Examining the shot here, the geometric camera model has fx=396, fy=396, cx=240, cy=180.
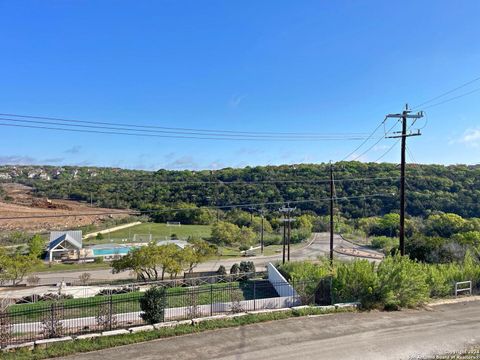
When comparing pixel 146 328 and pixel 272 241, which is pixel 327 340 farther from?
pixel 272 241

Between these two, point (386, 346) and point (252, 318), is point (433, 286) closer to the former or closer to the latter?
point (386, 346)

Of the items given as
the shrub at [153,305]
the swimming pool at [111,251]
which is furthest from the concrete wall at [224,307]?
the swimming pool at [111,251]

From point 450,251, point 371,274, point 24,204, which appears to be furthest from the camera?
point 24,204

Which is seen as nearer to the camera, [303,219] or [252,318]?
[252,318]

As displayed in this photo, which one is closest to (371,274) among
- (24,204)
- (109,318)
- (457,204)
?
(109,318)

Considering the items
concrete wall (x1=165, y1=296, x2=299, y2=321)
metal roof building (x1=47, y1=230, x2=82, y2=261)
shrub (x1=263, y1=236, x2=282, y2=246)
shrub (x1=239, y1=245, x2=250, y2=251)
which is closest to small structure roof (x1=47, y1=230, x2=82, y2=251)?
metal roof building (x1=47, y1=230, x2=82, y2=261)

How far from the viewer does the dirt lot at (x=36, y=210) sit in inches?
3036

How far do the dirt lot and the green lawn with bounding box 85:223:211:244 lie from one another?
4944mm

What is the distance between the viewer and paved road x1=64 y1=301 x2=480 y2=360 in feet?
34.2

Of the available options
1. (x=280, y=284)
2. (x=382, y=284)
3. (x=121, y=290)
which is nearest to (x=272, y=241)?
(x=121, y=290)

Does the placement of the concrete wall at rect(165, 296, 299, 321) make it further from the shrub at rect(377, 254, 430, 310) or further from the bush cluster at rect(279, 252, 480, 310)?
the shrub at rect(377, 254, 430, 310)

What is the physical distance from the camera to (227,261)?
5003 centimetres

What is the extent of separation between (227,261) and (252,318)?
37.4 meters

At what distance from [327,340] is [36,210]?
3339 inches
